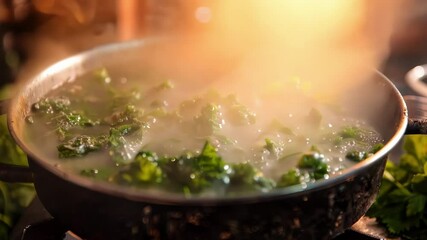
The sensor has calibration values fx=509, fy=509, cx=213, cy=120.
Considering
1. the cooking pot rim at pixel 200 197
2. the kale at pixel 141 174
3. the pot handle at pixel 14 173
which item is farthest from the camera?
the pot handle at pixel 14 173

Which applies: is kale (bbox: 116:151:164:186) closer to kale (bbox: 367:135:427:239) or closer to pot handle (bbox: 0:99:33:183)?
pot handle (bbox: 0:99:33:183)

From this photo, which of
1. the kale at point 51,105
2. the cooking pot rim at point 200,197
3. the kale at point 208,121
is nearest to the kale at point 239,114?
the kale at point 208,121

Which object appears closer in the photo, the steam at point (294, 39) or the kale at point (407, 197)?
the kale at point (407, 197)

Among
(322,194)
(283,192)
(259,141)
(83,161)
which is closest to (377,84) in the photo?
(259,141)

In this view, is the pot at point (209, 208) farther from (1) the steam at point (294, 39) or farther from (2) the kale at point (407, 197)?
(1) the steam at point (294, 39)

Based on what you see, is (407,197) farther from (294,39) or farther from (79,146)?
(79,146)

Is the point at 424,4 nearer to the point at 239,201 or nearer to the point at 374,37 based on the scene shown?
the point at 374,37

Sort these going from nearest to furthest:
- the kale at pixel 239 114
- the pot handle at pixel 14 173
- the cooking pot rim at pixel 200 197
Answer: the cooking pot rim at pixel 200 197 < the pot handle at pixel 14 173 < the kale at pixel 239 114

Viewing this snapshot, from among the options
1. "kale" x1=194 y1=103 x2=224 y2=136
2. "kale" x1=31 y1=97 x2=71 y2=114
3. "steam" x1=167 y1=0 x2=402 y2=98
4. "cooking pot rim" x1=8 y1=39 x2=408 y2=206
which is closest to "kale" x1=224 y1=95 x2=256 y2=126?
"kale" x1=194 y1=103 x2=224 y2=136
